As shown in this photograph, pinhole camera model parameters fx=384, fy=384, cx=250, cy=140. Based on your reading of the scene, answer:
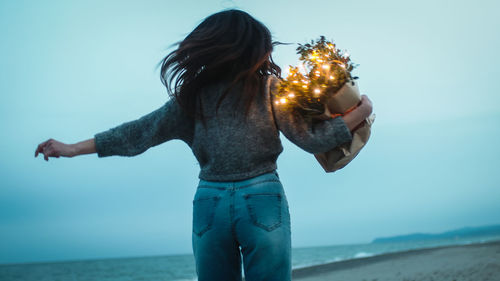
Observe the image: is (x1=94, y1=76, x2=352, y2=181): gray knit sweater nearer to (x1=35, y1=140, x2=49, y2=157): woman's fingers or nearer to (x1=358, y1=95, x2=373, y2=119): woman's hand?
(x1=358, y1=95, x2=373, y2=119): woman's hand

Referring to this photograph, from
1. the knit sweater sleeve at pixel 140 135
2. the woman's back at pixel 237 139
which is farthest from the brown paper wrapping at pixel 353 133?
the knit sweater sleeve at pixel 140 135

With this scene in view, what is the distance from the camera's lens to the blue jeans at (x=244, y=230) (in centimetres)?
156

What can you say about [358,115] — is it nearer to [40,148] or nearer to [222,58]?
[222,58]

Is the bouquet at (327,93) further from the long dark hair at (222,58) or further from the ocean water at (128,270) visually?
the ocean water at (128,270)

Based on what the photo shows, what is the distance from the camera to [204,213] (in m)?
1.67

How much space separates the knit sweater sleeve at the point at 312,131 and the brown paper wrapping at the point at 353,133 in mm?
64

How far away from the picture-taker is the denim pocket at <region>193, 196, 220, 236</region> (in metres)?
1.64

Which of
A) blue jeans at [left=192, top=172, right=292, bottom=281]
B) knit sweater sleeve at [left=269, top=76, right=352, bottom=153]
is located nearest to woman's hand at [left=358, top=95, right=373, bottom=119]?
knit sweater sleeve at [left=269, top=76, right=352, bottom=153]

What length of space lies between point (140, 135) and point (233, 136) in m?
0.56

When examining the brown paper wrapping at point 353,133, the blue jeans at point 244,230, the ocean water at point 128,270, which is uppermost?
the brown paper wrapping at point 353,133

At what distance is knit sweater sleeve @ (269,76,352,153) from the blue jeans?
201 mm

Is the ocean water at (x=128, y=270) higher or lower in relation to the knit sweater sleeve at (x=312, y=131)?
lower

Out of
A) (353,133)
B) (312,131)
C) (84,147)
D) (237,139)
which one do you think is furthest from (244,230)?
(84,147)

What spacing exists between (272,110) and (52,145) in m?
1.11
